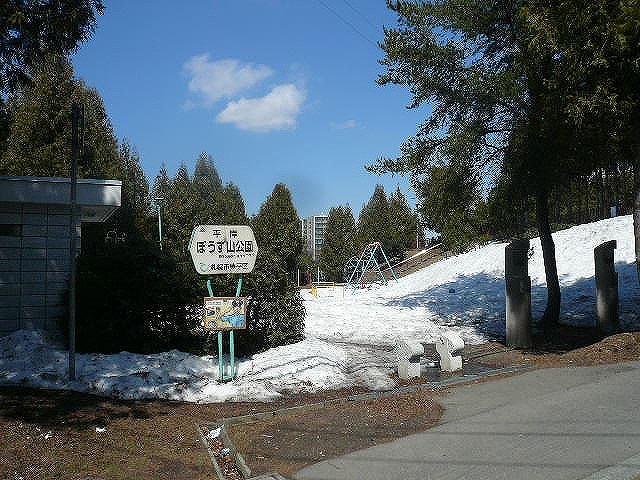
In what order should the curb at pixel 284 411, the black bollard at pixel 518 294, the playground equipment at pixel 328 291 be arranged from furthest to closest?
the playground equipment at pixel 328 291 < the black bollard at pixel 518 294 < the curb at pixel 284 411

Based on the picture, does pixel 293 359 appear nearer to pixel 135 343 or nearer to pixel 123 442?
pixel 135 343

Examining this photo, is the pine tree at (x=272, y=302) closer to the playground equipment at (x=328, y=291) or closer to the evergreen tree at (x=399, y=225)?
the playground equipment at (x=328, y=291)

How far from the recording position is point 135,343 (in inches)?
400

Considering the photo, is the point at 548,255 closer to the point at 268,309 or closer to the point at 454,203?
the point at 454,203

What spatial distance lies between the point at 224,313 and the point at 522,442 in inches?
202

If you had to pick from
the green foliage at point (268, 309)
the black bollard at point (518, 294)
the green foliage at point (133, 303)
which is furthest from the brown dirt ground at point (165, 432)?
the black bollard at point (518, 294)

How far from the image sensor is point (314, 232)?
272 ft

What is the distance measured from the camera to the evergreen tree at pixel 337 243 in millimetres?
49000

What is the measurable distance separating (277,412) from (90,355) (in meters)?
4.13

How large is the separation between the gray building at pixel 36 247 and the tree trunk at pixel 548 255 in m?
9.96

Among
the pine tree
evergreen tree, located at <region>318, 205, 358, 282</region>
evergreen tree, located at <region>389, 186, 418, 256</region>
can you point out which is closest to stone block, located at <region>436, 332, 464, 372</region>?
the pine tree

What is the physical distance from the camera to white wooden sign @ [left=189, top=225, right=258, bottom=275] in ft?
29.5

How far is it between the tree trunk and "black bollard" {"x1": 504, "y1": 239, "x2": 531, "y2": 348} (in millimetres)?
1949

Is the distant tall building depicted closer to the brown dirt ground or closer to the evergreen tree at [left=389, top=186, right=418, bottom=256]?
the evergreen tree at [left=389, top=186, right=418, bottom=256]
